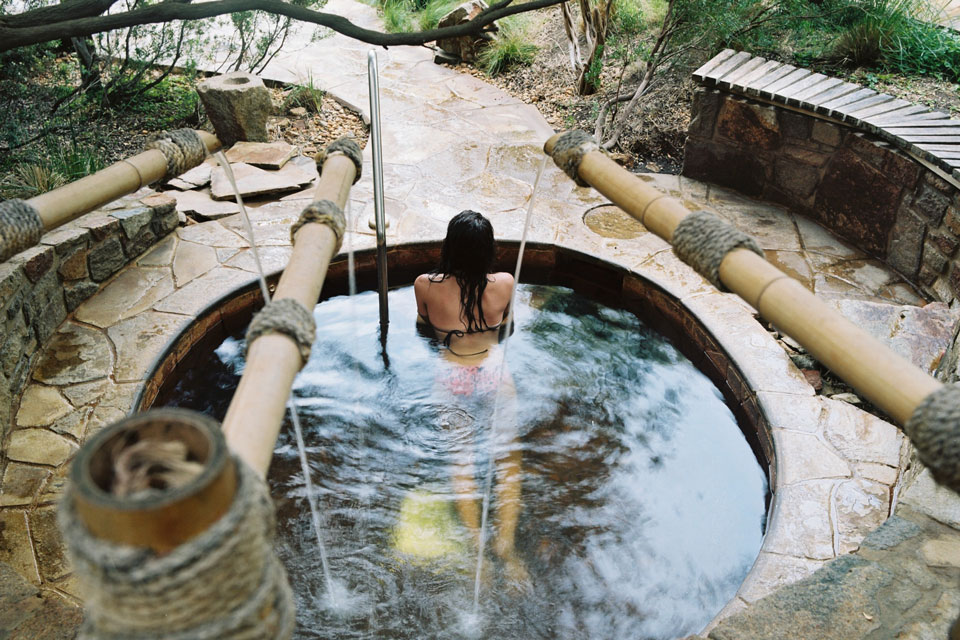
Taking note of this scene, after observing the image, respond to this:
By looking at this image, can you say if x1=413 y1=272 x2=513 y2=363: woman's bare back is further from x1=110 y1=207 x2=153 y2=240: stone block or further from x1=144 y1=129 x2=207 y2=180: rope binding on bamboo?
x1=110 y1=207 x2=153 y2=240: stone block

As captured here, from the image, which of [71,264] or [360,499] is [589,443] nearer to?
[360,499]

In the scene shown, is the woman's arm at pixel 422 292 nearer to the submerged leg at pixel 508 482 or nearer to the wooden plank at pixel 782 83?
the submerged leg at pixel 508 482

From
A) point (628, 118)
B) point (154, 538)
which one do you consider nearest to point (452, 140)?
point (628, 118)

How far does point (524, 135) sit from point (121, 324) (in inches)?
150

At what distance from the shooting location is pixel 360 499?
309 cm

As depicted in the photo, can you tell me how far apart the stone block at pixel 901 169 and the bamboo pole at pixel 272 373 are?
12.8ft

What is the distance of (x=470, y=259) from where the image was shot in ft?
10.5

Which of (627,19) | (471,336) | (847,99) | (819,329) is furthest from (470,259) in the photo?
(627,19)

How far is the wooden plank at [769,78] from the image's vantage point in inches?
190

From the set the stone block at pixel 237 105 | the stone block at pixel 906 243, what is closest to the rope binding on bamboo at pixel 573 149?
the stone block at pixel 906 243

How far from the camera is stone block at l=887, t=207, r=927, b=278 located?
4199 millimetres

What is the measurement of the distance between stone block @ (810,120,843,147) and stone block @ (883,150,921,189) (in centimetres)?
40

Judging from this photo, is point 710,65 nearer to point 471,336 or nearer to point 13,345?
point 471,336

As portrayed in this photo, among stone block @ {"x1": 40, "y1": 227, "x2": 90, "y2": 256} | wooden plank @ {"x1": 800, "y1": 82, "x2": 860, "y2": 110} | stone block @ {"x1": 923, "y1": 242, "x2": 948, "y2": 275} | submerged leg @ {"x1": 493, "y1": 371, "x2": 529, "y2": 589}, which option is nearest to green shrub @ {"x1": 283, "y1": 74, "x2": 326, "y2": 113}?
stone block @ {"x1": 40, "y1": 227, "x2": 90, "y2": 256}
